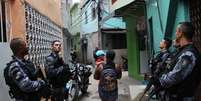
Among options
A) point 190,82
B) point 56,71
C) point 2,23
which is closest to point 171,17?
point 56,71

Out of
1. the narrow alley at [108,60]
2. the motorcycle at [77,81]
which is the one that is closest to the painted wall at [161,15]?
the narrow alley at [108,60]

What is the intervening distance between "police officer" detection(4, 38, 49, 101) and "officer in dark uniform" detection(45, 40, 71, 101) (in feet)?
8.61

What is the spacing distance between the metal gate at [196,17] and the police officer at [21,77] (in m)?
3.58

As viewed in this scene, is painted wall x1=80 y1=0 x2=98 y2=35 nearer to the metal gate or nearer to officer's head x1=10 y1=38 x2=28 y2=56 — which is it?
the metal gate

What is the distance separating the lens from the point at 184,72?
525cm

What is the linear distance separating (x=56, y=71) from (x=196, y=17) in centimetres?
282

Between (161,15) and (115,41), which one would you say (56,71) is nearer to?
(161,15)

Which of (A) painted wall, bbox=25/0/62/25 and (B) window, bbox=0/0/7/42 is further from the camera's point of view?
(A) painted wall, bbox=25/0/62/25

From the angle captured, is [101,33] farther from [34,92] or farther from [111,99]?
[34,92]

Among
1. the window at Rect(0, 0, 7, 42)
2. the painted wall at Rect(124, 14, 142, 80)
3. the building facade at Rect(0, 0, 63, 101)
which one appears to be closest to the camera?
the building facade at Rect(0, 0, 63, 101)

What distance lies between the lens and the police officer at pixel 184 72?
526 cm

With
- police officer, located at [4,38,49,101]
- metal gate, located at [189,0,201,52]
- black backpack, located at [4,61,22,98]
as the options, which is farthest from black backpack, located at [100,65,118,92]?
black backpack, located at [4,61,22,98]

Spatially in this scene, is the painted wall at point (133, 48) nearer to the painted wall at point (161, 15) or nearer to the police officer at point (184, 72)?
the painted wall at point (161, 15)

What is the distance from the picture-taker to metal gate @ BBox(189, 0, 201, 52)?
8375 mm
